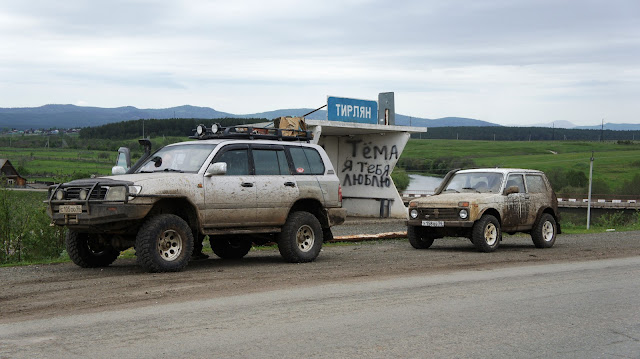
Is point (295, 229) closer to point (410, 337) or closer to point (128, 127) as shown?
point (410, 337)

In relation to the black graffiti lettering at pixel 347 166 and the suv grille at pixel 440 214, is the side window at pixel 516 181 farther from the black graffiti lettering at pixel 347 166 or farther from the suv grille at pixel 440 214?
the black graffiti lettering at pixel 347 166

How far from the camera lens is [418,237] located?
55.0 feet

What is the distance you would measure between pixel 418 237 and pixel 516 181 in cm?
267

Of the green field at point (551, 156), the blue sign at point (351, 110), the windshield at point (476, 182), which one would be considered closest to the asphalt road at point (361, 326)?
the windshield at point (476, 182)

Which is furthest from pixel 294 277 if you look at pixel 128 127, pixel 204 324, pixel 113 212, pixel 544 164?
pixel 544 164

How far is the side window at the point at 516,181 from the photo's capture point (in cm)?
1688

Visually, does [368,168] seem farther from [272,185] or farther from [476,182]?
[272,185]

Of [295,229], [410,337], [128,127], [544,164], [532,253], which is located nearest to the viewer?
[410,337]

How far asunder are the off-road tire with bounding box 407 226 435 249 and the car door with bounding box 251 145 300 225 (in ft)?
15.6

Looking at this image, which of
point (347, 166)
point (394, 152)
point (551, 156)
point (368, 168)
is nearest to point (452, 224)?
point (394, 152)

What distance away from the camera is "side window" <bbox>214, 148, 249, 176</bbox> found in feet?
39.4

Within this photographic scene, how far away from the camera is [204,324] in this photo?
24.0ft

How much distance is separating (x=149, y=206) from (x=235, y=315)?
3500 mm

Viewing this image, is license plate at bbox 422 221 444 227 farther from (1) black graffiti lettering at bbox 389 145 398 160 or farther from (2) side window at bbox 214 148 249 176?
(1) black graffiti lettering at bbox 389 145 398 160
